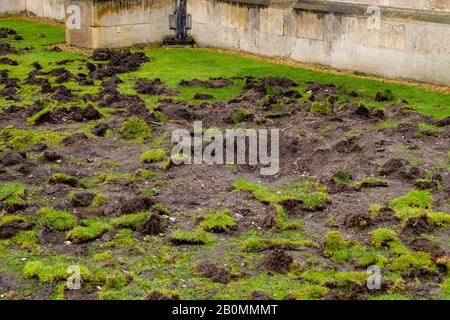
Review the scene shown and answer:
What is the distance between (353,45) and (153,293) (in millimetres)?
12638

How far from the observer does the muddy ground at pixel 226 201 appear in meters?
9.11

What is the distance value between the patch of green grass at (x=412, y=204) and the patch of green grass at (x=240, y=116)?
475 centimetres

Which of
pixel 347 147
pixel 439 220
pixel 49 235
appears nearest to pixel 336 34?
pixel 347 147

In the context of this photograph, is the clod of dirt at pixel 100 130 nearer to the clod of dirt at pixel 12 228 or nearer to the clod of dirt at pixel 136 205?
the clod of dirt at pixel 136 205

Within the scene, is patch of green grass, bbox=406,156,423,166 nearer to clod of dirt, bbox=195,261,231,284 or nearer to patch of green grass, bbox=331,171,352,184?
Result: patch of green grass, bbox=331,171,352,184

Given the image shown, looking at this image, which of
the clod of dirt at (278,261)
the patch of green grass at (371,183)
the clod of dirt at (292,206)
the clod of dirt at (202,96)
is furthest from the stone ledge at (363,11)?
the clod of dirt at (278,261)

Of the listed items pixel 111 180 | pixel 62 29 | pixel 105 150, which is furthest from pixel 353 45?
pixel 62 29

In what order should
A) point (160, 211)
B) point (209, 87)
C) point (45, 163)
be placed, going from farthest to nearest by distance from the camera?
1. point (209, 87)
2. point (45, 163)
3. point (160, 211)

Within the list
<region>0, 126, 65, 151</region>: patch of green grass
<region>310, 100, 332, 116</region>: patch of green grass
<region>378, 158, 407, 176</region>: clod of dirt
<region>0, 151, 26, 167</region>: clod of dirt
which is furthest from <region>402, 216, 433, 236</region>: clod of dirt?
<region>0, 126, 65, 151</region>: patch of green grass

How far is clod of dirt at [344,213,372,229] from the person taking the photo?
418 inches

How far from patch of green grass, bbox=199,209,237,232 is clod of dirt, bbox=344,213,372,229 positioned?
141 centimetres

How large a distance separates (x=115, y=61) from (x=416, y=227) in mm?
13226
